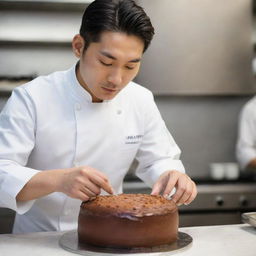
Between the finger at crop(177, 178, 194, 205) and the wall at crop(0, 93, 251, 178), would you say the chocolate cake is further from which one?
the wall at crop(0, 93, 251, 178)

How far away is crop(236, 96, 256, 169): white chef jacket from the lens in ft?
14.3

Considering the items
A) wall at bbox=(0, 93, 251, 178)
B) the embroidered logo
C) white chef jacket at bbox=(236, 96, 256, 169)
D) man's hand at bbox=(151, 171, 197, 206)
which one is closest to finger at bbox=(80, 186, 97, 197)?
man's hand at bbox=(151, 171, 197, 206)

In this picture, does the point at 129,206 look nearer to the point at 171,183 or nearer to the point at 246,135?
the point at 171,183

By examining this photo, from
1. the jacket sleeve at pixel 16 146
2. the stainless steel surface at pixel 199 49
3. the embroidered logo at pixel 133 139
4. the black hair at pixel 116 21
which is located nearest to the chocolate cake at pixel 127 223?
the jacket sleeve at pixel 16 146

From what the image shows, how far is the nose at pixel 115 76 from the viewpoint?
1875mm

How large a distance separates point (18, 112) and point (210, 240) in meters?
0.90

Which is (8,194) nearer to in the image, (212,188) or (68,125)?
(68,125)

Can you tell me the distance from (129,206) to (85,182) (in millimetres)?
169

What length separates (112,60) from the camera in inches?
73.4

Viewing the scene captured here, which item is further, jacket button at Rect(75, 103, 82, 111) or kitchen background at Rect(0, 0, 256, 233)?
kitchen background at Rect(0, 0, 256, 233)

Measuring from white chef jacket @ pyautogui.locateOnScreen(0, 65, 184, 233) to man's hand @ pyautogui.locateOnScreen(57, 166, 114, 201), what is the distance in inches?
12.7

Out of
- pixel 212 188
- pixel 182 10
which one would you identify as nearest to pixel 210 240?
pixel 212 188

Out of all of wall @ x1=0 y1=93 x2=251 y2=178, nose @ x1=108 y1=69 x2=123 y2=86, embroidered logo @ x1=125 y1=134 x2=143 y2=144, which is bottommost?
wall @ x1=0 y1=93 x2=251 y2=178

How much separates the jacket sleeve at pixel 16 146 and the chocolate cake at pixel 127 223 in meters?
0.27
